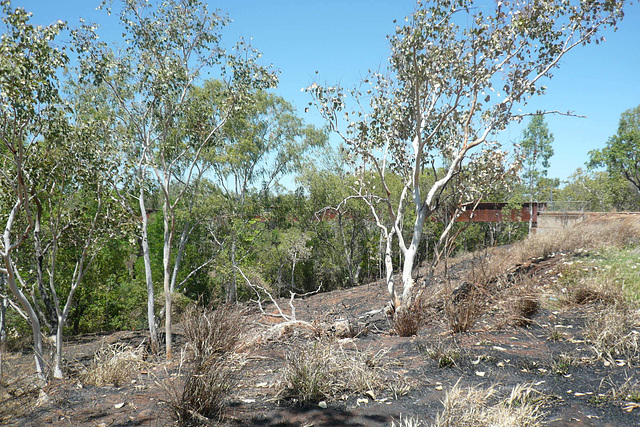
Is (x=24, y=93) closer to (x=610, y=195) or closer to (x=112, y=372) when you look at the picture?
(x=112, y=372)

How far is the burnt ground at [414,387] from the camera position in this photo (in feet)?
11.0

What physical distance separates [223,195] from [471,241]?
15.7m

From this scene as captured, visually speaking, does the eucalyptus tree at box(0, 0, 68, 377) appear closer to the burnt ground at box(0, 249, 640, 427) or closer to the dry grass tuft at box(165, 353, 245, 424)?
the burnt ground at box(0, 249, 640, 427)

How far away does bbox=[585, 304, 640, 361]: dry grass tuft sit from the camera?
4367 mm

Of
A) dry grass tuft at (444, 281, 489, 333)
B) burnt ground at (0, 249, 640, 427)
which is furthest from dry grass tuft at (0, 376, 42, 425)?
dry grass tuft at (444, 281, 489, 333)

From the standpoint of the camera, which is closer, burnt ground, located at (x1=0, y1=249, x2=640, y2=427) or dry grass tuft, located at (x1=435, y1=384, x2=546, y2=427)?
dry grass tuft, located at (x1=435, y1=384, x2=546, y2=427)

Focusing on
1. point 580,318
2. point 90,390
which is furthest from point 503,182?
point 90,390

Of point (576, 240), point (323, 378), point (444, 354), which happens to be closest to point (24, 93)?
point (323, 378)

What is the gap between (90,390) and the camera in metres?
4.44

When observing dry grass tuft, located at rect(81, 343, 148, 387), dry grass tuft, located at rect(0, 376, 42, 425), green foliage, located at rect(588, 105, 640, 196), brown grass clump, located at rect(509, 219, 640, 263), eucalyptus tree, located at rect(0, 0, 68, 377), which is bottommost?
dry grass tuft, located at rect(81, 343, 148, 387)

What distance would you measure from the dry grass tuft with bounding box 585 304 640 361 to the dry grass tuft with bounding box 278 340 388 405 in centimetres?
244

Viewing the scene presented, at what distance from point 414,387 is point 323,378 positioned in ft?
2.74

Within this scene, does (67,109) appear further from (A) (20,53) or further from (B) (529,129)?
(B) (529,129)

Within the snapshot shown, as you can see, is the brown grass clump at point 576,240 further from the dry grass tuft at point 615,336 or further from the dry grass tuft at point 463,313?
the dry grass tuft at point 615,336
